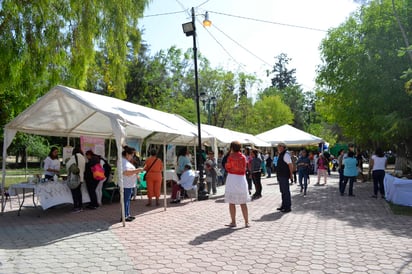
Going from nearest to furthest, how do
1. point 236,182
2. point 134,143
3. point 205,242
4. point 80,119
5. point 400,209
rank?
point 205,242, point 236,182, point 400,209, point 80,119, point 134,143

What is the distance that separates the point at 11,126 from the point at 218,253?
6.50 meters

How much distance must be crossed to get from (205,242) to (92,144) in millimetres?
8095

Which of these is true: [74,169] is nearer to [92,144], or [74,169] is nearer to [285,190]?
[92,144]

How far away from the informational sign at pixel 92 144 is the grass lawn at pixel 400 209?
9.49 meters

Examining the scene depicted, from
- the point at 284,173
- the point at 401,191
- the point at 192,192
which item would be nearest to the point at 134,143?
the point at 192,192

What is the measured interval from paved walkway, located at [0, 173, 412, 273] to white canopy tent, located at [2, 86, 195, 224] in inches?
54.5

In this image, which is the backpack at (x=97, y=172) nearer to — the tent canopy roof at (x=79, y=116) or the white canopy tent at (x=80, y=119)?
the white canopy tent at (x=80, y=119)

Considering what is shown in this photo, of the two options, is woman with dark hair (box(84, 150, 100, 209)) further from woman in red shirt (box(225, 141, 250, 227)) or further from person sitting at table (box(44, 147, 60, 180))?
A: woman in red shirt (box(225, 141, 250, 227))

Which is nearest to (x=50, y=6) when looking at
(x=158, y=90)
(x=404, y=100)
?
(x=404, y=100)

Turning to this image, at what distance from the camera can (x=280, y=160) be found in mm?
9414

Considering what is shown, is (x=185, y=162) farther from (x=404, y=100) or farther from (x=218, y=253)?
(x=404, y=100)

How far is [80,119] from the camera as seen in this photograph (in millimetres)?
11445

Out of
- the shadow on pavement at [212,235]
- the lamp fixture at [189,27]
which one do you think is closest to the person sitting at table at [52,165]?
the lamp fixture at [189,27]

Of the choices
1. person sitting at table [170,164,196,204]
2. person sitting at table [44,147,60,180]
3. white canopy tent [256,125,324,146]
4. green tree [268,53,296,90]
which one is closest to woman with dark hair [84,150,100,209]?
person sitting at table [44,147,60,180]
